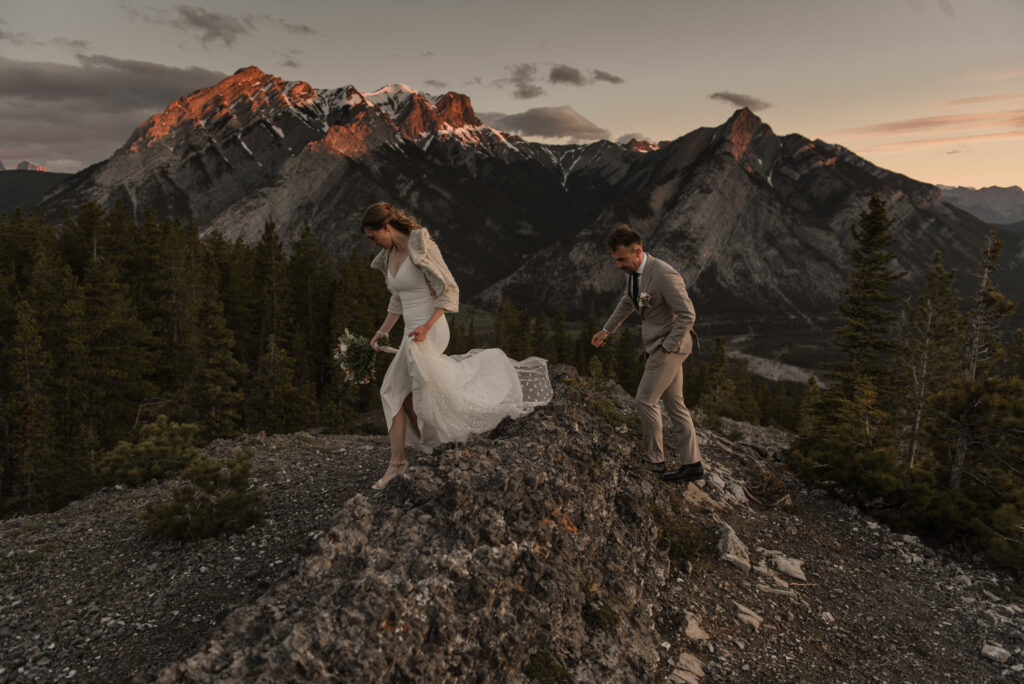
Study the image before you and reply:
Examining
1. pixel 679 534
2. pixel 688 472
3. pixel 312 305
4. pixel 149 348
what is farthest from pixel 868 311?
pixel 312 305

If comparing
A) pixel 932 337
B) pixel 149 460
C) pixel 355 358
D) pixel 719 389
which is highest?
pixel 355 358

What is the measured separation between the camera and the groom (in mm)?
7254

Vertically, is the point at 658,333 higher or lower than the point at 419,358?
higher

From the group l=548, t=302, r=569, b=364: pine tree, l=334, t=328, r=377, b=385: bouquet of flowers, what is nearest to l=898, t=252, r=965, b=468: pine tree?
l=334, t=328, r=377, b=385: bouquet of flowers

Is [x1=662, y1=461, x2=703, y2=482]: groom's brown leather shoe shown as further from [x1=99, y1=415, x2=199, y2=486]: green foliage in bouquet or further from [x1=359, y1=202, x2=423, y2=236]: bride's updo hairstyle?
[x1=99, y1=415, x2=199, y2=486]: green foliage in bouquet

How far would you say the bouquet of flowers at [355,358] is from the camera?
697cm

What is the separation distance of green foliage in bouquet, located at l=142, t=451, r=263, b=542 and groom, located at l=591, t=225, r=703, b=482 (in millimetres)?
5194

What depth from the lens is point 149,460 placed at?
35.6 feet

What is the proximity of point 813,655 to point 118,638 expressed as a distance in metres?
7.37

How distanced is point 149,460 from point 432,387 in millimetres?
8100

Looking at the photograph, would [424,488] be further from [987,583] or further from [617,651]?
[987,583]

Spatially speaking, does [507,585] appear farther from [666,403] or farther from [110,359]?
[110,359]

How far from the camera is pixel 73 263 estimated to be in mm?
35938

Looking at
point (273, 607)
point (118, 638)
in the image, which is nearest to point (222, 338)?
point (118, 638)
